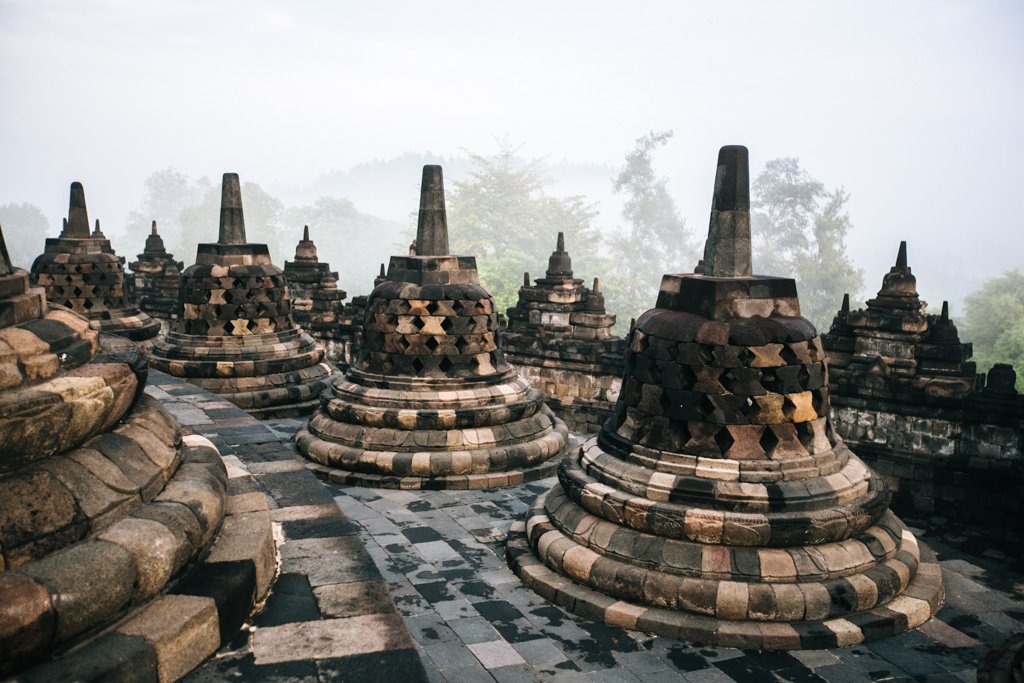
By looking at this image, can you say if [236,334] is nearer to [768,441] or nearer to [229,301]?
[229,301]

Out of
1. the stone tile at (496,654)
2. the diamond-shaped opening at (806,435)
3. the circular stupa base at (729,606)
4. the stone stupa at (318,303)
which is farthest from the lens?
the stone stupa at (318,303)

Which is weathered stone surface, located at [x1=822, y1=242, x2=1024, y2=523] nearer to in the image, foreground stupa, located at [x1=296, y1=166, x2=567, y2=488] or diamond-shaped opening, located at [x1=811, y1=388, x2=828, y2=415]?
foreground stupa, located at [x1=296, y1=166, x2=567, y2=488]

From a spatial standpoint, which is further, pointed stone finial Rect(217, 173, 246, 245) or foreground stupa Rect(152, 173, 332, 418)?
pointed stone finial Rect(217, 173, 246, 245)

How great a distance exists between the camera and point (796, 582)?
17.5 feet

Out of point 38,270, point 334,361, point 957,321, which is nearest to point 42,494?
point 38,270

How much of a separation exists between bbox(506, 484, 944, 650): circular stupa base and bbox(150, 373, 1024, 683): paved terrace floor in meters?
0.08

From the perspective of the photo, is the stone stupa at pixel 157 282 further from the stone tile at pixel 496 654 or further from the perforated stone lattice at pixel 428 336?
the stone tile at pixel 496 654

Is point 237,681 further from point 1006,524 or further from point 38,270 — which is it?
point 38,270

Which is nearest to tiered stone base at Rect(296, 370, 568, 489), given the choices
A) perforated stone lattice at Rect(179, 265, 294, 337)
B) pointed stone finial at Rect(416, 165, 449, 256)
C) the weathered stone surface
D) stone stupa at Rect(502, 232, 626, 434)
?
pointed stone finial at Rect(416, 165, 449, 256)

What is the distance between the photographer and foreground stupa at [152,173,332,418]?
436 inches

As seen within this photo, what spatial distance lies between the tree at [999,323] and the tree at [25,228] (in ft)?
297

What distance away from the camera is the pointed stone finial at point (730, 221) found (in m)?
5.98

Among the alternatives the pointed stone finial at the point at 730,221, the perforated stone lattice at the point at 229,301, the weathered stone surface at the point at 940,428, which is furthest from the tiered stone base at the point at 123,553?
the weathered stone surface at the point at 940,428

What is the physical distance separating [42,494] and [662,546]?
379 cm
